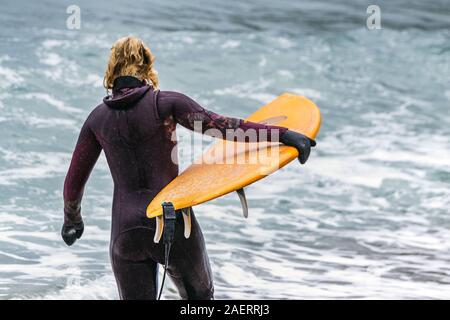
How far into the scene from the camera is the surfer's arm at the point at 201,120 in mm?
4125

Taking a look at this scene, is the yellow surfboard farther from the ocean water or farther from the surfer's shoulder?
the ocean water

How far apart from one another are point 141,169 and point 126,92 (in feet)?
1.10

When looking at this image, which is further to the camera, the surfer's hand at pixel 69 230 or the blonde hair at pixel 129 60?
the surfer's hand at pixel 69 230

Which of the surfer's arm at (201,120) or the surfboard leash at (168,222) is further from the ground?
the surfer's arm at (201,120)

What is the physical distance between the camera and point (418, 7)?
16234 millimetres

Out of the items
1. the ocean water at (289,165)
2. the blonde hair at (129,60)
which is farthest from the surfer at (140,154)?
the ocean water at (289,165)

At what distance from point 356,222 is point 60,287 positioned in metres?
2.99

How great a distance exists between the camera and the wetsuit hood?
13.5 feet

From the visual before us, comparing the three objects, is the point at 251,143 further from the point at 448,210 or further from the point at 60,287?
the point at 448,210

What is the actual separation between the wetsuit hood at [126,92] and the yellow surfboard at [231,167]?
0.40m

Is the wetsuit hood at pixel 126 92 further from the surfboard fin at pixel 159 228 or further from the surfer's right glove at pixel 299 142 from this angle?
the surfer's right glove at pixel 299 142

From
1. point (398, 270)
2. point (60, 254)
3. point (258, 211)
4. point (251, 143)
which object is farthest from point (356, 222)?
point (251, 143)

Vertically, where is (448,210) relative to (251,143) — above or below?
below
